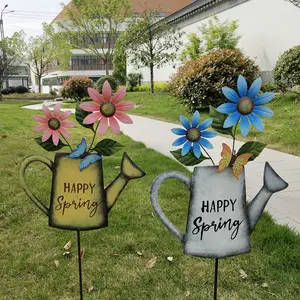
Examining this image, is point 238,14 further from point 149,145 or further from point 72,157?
point 72,157

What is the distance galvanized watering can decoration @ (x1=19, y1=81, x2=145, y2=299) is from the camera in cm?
152

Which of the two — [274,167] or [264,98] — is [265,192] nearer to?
[264,98]

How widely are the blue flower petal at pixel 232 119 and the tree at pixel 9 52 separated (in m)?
25.2

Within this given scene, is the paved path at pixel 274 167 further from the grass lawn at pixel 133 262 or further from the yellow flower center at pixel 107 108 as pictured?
the yellow flower center at pixel 107 108

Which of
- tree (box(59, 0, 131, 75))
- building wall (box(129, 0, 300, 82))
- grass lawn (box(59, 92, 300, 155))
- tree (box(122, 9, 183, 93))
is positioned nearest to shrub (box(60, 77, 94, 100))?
tree (box(122, 9, 183, 93))

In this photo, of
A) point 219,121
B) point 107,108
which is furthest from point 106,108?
point 219,121

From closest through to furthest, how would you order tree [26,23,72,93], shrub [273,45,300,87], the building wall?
shrub [273,45,300,87], the building wall, tree [26,23,72,93]

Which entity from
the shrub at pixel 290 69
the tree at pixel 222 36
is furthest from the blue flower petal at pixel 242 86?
the tree at pixel 222 36

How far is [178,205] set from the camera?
3.37 metres

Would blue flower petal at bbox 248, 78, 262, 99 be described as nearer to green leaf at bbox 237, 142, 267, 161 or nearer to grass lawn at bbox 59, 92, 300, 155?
green leaf at bbox 237, 142, 267, 161

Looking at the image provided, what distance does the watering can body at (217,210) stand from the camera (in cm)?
147

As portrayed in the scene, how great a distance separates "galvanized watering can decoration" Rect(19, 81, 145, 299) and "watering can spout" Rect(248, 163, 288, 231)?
1.66 ft

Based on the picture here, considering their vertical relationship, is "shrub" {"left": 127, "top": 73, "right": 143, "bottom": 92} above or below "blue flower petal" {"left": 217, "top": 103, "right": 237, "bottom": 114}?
above

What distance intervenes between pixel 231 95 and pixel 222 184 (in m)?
0.36
